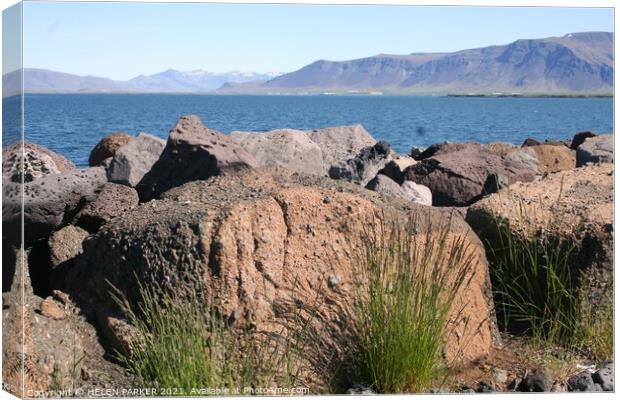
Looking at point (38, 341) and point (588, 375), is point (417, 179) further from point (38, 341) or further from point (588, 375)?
point (38, 341)

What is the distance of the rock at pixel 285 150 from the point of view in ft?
39.5

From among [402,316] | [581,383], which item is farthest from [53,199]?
[581,383]

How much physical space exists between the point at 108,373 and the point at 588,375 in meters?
3.15

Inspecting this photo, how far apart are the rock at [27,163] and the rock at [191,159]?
1.11 m

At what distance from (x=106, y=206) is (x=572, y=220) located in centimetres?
387

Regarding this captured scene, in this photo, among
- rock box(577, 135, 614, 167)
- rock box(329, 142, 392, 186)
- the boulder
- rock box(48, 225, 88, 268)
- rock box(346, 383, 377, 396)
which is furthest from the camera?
rock box(329, 142, 392, 186)

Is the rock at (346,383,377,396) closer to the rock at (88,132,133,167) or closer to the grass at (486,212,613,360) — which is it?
the grass at (486,212,613,360)

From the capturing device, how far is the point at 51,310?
19.7 feet

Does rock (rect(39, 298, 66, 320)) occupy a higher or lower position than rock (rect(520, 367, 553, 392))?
higher

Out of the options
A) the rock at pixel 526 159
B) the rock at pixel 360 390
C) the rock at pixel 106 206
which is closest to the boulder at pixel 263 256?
the rock at pixel 360 390

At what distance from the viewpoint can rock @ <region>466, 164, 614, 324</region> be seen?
693cm

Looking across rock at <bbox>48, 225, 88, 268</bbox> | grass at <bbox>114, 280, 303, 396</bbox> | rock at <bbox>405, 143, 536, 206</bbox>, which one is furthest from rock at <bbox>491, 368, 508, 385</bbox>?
rock at <bbox>405, 143, 536, 206</bbox>

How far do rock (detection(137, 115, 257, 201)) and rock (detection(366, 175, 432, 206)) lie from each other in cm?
243

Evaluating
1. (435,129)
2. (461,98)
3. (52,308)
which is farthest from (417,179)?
(461,98)
